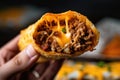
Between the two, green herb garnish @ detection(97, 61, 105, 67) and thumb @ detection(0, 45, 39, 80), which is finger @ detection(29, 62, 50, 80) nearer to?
green herb garnish @ detection(97, 61, 105, 67)

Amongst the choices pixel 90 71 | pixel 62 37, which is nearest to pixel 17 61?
pixel 62 37

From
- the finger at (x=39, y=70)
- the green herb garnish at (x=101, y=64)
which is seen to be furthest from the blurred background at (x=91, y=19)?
the finger at (x=39, y=70)

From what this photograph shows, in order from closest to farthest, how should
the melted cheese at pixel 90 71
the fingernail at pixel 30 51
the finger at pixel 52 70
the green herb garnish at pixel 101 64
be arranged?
1. the fingernail at pixel 30 51
2. the finger at pixel 52 70
3. the melted cheese at pixel 90 71
4. the green herb garnish at pixel 101 64

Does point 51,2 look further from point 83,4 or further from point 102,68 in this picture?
point 102,68

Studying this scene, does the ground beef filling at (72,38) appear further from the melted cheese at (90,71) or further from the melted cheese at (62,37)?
the melted cheese at (90,71)

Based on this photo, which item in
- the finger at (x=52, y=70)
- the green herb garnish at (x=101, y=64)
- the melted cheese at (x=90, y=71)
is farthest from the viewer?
the green herb garnish at (x=101, y=64)

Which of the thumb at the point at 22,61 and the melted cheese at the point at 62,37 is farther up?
the melted cheese at the point at 62,37
